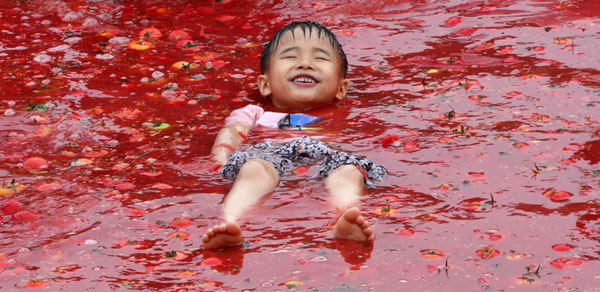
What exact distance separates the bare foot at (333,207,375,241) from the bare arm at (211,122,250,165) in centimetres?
186

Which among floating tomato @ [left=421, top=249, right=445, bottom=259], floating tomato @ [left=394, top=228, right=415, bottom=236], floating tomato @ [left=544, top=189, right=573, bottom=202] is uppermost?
floating tomato @ [left=421, top=249, right=445, bottom=259]

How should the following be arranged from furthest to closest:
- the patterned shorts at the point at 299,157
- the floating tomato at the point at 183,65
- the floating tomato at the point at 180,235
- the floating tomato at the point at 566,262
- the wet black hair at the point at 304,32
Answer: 1. the floating tomato at the point at 183,65
2. the wet black hair at the point at 304,32
3. the patterned shorts at the point at 299,157
4. the floating tomato at the point at 180,235
5. the floating tomato at the point at 566,262

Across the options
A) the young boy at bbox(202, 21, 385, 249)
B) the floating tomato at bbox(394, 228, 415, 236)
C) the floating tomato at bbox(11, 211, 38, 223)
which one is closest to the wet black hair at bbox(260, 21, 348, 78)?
the young boy at bbox(202, 21, 385, 249)

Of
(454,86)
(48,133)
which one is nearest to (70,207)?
(48,133)

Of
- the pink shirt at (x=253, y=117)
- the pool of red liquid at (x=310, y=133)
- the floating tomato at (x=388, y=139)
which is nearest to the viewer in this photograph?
the pool of red liquid at (x=310, y=133)

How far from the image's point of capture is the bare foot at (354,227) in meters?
5.25

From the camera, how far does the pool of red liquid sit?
200 inches

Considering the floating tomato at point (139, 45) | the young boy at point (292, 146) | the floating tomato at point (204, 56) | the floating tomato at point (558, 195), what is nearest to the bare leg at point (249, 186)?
the young boy at point (292, 146)

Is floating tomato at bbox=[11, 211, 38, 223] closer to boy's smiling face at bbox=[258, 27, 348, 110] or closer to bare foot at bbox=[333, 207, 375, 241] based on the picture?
bare foot at bbox=[333, 207, 375, 241]

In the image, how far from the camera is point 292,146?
6754 mm

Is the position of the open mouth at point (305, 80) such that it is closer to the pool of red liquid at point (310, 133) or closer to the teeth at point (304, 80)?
the teeth at point (304, 80)

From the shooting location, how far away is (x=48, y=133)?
7.63m

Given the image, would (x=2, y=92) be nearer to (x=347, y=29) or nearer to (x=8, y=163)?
(x=8, y=163)

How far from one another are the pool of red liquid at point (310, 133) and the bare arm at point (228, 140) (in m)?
0.14
